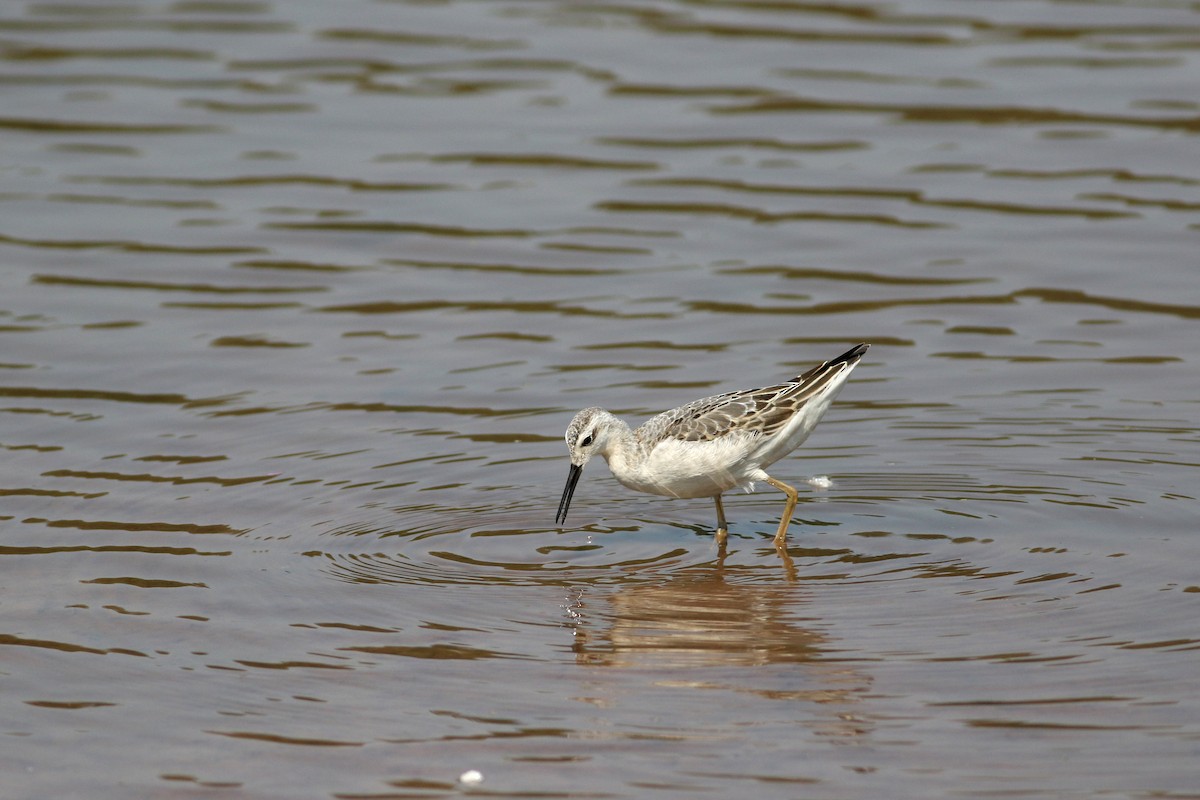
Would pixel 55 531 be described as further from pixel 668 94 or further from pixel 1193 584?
pixel 668 94

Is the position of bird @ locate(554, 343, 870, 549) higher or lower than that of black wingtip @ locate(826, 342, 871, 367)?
lower

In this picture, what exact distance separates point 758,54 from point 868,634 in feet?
45.0

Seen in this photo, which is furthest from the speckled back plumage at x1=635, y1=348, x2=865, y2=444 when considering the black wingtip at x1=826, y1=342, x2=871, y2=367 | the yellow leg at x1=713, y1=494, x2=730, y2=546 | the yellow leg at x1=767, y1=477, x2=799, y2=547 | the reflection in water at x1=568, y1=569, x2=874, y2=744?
the reflection in water at x1=568, y1=569, x2=874, y2=744

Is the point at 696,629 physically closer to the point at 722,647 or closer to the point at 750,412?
the point at 722,647

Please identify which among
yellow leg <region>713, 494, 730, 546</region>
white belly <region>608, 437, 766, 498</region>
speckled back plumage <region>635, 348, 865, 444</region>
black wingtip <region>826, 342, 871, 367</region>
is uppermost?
black wingtip <region>826, 342, 871, 367</region>

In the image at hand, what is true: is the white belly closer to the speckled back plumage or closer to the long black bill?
the speckled back plumage

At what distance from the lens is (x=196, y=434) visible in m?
12.2

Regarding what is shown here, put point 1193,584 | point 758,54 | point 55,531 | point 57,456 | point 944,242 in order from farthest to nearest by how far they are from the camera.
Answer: point 758,54 < point 944,242 < point 57,456 < point 55,531 < point 1193,584

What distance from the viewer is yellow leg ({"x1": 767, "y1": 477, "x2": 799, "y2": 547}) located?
Result: 10219mm

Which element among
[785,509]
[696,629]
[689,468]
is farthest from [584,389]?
[696,629]

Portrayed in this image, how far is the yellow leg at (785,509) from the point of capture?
10.2m

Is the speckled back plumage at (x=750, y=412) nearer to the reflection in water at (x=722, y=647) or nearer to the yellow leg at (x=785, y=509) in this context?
the yellow leg at (x=785, y=509)

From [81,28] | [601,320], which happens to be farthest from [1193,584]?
[81,28]

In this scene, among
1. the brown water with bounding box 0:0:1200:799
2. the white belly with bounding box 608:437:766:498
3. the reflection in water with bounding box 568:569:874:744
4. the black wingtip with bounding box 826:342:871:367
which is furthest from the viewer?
the black wingtip with bounding box 826:342:871:367
